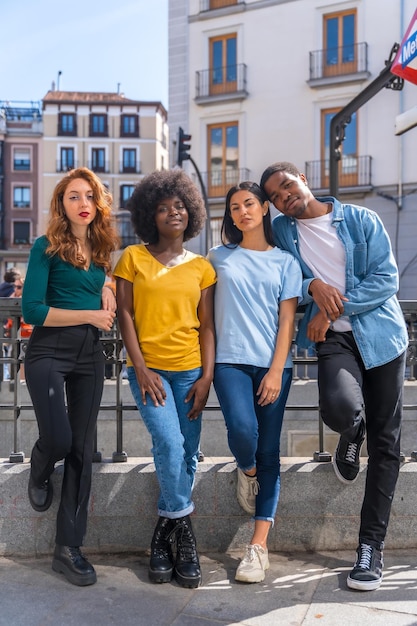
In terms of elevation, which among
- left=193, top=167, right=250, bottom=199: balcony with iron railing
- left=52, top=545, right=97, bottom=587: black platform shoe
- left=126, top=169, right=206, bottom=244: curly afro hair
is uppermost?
left=193, top=167, right=250, bottom=199: balcony with iron railing

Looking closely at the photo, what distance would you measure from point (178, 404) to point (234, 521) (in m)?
0.93

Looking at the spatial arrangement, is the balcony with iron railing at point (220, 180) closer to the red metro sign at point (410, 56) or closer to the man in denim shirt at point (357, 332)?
the red metro sign at point (410, 56)

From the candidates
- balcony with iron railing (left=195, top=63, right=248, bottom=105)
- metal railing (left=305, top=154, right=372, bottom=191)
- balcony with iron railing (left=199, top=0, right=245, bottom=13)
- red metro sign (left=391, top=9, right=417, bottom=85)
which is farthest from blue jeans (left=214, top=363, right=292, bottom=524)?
balcony with iron railing (left=199, top=0, right=245, bottom=13)

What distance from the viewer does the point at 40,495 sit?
3.73 meters

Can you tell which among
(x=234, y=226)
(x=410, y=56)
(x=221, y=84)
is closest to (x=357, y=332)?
(x=234, y=226)

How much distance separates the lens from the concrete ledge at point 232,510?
3.89 metres

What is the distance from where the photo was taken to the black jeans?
11.2ft

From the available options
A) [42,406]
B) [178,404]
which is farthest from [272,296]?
[42,406]

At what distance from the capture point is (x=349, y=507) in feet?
12.9

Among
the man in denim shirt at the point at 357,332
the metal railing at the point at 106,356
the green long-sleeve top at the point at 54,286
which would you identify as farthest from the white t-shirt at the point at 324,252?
the green long-sleeve top at the point at 54,286

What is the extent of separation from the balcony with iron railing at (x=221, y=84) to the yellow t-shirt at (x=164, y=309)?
22.1 m

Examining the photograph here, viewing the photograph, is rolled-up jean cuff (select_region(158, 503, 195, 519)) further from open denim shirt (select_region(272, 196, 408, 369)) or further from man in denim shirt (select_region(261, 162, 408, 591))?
open denim shirt (select_region(272, 196, 408, 369))

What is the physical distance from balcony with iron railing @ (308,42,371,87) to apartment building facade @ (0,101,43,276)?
3547 cm

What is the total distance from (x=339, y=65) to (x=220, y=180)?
5795mm
